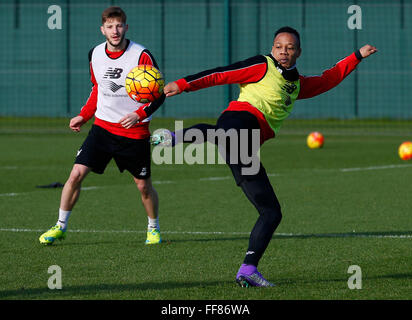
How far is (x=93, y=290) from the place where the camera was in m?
6.76

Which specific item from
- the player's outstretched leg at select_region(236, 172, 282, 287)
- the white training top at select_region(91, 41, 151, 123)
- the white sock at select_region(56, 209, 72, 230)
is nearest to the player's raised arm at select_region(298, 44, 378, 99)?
the player's outstretched leg at select_region(236, 172, 282, 287)

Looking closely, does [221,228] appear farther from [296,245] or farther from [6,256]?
[6,256]

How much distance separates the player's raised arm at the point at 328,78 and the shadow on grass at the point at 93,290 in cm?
174

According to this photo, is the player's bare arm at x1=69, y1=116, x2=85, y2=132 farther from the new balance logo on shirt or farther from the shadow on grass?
the shadow on grass

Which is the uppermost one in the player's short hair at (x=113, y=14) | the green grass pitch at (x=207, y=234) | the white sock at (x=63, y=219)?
the player's short hair at (x=113, y=14)

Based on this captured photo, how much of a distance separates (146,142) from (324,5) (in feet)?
73.3

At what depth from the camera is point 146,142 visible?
909 centimetres

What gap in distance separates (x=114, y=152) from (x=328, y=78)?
2.44m

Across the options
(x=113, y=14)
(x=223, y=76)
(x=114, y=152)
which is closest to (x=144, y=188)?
(x=114, y=152)

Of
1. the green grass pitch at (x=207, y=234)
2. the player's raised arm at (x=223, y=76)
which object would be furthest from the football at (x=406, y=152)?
the player's raised arm at (x=223, y=76)

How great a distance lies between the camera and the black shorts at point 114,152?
898 cm

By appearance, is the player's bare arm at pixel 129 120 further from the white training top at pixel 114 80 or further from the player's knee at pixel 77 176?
the player's knee at pixel 77 176

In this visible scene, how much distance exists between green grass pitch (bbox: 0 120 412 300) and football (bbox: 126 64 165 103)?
1.48m

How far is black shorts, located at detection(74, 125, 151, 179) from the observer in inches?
354
